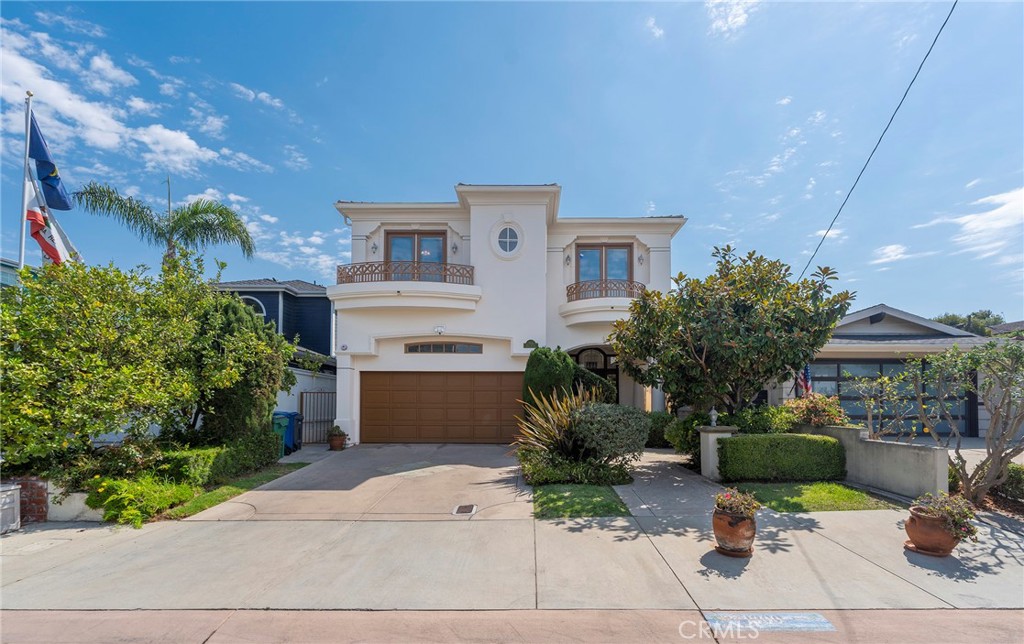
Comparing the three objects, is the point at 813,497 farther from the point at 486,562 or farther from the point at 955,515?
the point at 486,562

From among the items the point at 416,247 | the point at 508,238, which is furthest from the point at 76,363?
the point at 508,238

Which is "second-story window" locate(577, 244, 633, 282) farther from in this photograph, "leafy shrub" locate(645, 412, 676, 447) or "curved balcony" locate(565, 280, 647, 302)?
"leafy shrub" locate(645, 412, 676, 447)

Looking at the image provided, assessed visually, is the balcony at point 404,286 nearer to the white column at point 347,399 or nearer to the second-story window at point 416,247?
the second-story window at point 416,247

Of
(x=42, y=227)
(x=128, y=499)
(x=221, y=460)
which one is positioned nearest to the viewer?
(x=128, y=499)

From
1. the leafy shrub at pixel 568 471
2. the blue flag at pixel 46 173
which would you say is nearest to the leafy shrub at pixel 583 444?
the leafy shrub at pixel 568 471

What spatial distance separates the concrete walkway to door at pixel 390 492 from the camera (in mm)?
7312

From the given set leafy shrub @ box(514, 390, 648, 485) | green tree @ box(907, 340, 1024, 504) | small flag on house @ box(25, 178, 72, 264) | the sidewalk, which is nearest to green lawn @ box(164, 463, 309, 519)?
the sidewalk

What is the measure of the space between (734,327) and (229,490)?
32.0ft

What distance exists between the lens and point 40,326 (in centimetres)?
709

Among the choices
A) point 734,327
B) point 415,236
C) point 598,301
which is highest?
point 415,236

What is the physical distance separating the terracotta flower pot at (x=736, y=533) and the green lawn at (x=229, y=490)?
25.1ft

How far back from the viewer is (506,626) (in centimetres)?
404

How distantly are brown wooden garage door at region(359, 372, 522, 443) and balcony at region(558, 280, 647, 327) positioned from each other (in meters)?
2.52

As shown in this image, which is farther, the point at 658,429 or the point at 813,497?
the point at 658,429
